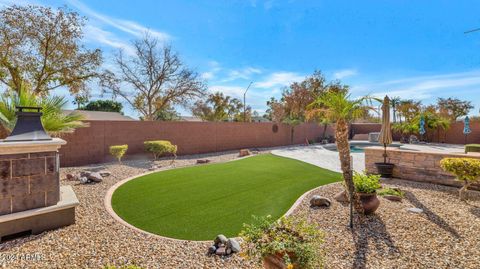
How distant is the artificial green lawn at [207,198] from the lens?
3744 mm

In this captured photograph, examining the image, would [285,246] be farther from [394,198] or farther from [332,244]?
[394,198]

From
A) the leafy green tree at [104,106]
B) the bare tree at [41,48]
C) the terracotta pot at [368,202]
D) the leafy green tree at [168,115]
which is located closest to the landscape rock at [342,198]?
the terracotta pot at [368,202]

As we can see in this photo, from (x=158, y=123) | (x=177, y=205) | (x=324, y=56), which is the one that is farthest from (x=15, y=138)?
(x=324, y=56)

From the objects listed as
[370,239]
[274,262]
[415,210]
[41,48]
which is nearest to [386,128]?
[415,210]

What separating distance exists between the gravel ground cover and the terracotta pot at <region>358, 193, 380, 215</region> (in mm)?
119

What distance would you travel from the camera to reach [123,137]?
33.9 ft

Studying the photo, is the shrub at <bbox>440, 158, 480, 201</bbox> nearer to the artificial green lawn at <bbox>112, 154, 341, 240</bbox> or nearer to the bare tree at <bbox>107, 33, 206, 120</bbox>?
the artificial green lawn at <bbox>112, 154, 341, 240</bbox>

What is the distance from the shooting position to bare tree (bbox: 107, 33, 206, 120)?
54.7 feet

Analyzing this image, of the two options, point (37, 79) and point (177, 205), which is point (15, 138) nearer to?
point (177, 205)

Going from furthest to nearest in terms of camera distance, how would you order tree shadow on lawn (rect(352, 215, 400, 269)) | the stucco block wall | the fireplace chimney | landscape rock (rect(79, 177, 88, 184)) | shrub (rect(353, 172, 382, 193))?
1. the stucco block wall
2. landscape rock (rect(79, 177, 88, 184))
3. shrub (rect(353, 172, 382, 193))
4. the fireplace chimney
5. tree shadow on lawn (rect(352, 215, 400, 269))

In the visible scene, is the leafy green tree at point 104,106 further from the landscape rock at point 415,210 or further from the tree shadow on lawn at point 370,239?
the landscape rock at point 415,210

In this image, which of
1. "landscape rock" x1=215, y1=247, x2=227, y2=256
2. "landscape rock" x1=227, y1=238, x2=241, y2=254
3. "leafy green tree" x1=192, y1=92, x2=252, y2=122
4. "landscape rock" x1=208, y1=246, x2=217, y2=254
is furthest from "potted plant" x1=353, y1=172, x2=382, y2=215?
"leafy green tree" x1=192, y1=92, x2=252, y2=122

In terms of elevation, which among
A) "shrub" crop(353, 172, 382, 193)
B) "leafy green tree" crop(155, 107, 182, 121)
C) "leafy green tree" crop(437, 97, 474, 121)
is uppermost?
"leafy green tree" crop(437, 97, 474, 121)

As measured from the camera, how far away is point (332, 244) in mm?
3043
